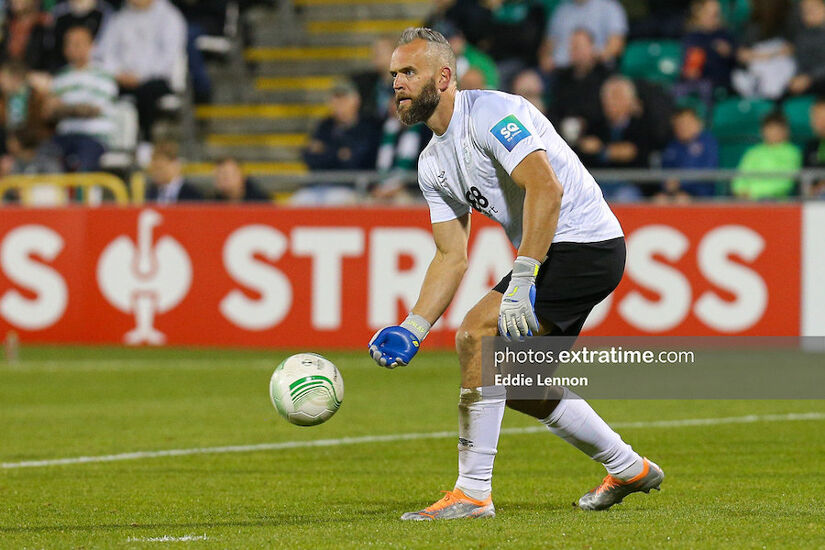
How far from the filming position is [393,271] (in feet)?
51.3

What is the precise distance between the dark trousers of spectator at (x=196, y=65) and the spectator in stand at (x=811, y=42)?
332 inches

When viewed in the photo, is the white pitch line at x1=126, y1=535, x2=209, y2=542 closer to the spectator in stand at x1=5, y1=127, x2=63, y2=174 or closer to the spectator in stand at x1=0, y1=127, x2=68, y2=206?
the spectator in stand at x1=0, y1=127, x2=68, y2=206

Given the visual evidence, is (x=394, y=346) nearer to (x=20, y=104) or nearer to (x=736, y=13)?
(x=736, y=13)

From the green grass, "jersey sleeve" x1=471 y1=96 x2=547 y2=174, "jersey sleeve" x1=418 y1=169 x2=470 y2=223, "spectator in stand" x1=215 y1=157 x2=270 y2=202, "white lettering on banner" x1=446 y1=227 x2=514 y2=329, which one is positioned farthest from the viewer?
"spectator in stand" x1=215 y1=157 x2=270 y2=202

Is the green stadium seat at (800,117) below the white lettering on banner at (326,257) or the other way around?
the other way around

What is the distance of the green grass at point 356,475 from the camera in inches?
241

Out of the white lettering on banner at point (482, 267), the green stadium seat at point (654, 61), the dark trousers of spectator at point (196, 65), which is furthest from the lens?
the dark trousers of spectator at point (196, 65)

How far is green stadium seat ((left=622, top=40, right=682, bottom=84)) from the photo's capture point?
62.6 feet

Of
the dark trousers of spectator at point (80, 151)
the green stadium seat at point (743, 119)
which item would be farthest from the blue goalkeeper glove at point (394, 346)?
the dark trousers of spectator at point (80, 151)

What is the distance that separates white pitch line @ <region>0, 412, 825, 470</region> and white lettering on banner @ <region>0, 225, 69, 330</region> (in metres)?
7.17

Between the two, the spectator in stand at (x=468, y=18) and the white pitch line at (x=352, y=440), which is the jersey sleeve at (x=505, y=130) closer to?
the white pitch line at (x=352, y=440)

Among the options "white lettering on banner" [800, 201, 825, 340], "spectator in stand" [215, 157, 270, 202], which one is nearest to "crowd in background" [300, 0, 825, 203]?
"white lettering on banner" [800, 201, 825, 340]

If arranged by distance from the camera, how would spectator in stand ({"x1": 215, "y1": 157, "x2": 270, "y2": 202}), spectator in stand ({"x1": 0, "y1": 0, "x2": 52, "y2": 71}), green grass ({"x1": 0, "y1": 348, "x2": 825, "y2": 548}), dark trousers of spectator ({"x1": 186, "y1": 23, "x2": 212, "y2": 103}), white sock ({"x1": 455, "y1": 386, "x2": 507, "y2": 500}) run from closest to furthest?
green grass ({"x1": 0, "y1": 348, "x2": 825, "y2": 548}) → white sock ({"x1": 455, "y1": 386, "x2": 507, "y2": 500}) → spectator in stand ({"x1": 215, "y1": 157, "x2": 270, "y2": 202}) → dark trousers of spectator ({"x1": 186, "y1": 23, "x2": 212, "y2": 103}) → spectator in stand ({"x1": 0, "y1": 0, "x2": 52, "y2": 71})

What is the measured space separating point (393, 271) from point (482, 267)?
915 millimetres
